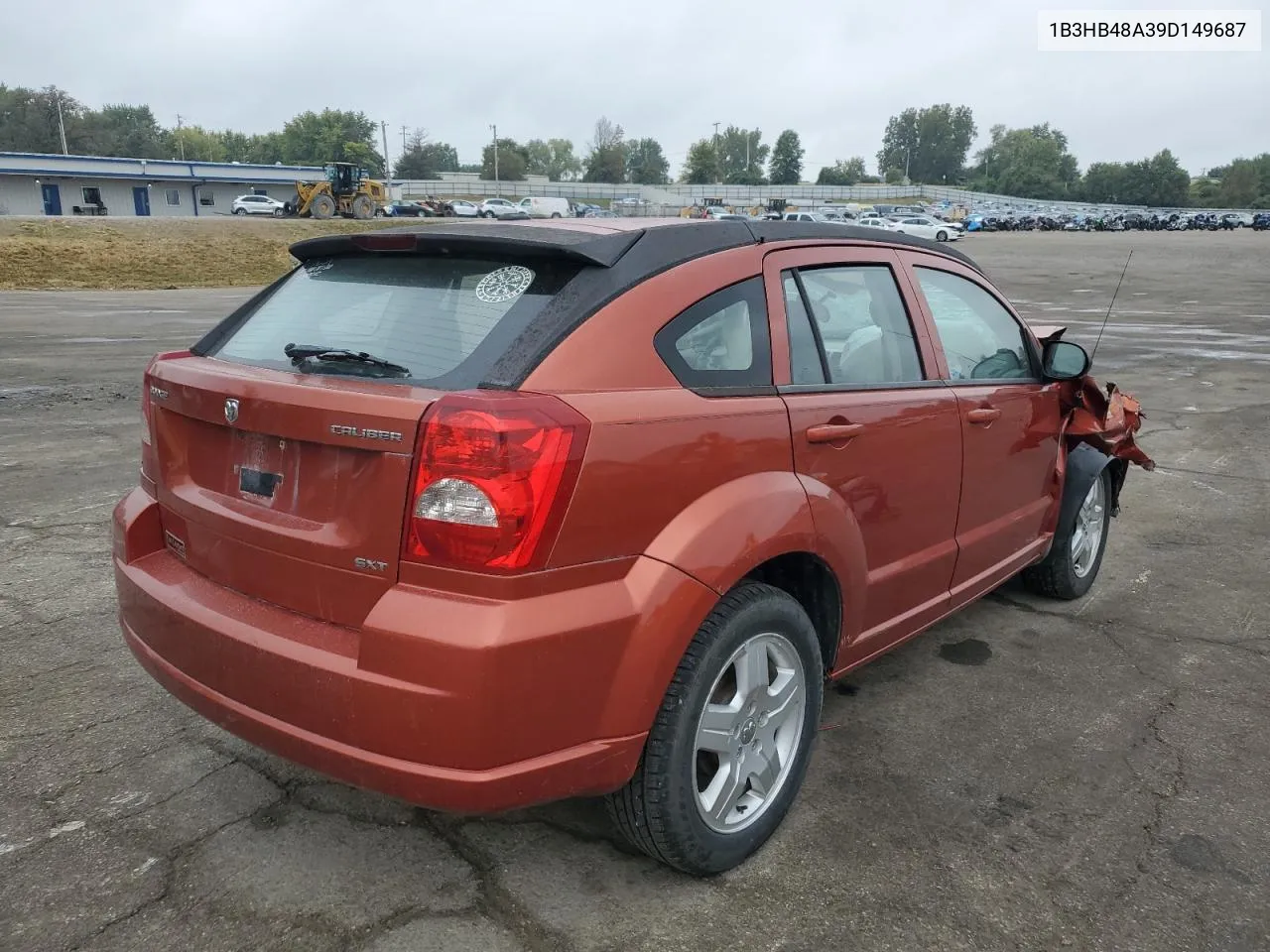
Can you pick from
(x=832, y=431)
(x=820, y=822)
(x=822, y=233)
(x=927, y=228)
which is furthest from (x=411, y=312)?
(x=927, y=228)

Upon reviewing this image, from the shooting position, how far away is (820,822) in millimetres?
2830

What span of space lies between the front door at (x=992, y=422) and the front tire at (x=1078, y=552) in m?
0.26

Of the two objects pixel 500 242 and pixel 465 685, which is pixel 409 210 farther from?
pixel 465 685

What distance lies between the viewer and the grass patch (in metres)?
26.0

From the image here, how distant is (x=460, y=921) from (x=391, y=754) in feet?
1.82

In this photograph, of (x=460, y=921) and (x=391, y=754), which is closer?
(x=391, y=754)

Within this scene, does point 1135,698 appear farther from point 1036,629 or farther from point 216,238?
point 216,238

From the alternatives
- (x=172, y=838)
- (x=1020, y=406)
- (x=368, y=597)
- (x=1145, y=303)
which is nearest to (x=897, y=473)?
(x=1020, y=406)

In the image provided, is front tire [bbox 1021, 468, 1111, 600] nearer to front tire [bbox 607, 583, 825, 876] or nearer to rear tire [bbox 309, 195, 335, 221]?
front tire [bbox 607, 583, 825, 876]

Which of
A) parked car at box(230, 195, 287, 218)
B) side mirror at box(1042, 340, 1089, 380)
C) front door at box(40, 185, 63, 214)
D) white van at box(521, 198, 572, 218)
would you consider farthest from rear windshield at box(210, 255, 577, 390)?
front door at box(40, 185, 63, 214)

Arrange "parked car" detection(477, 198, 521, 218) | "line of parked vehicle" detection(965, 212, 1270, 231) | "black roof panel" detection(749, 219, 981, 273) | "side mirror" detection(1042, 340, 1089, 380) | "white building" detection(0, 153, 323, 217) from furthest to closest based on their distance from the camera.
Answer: "line of parked vehicle" detection(965, 212, 1270, 231) → "white building" detection(0, 153, 323, 217) → "parked car" detection(477, 198, 521, 218) → "side mirror" detection(1042, 340, 1089, 380) → "black roof panel" detection(749, 219, 981, 273)

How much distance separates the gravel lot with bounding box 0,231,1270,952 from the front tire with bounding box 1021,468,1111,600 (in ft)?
0.49

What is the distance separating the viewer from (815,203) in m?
102

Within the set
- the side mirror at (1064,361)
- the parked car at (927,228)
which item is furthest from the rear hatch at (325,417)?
the parked car at (927,228)
